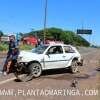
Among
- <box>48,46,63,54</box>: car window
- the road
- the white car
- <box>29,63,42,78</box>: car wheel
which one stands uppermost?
<box>48,46,63,54</box>: car window

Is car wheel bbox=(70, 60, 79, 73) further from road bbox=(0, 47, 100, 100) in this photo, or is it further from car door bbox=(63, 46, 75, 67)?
road bbox=(0, 47, 100, 100)

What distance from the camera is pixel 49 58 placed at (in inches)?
678

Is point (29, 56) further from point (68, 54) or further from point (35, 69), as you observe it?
point (68, 54)

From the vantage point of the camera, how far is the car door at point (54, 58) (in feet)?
56.4

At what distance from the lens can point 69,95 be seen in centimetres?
1181

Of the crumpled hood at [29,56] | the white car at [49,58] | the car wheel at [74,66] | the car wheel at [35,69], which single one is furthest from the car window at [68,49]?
the car wheel at [35,69]

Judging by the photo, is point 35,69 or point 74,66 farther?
point 74,66

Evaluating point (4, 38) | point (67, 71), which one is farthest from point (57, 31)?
point (67, 71)

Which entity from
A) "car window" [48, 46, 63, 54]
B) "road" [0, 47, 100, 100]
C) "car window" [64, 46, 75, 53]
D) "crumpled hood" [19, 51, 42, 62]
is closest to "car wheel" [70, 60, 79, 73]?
"car window" [64, 46, 75, 53]

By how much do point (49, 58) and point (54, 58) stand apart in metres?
0.39

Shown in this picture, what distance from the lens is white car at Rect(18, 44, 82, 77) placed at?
53.6ft

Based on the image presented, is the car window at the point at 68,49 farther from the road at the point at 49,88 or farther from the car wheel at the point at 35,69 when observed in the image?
the car wheel at the point at 35,69

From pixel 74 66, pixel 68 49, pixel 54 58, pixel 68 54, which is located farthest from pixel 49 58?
pixel 74 66

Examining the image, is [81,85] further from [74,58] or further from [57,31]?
[57,31]
